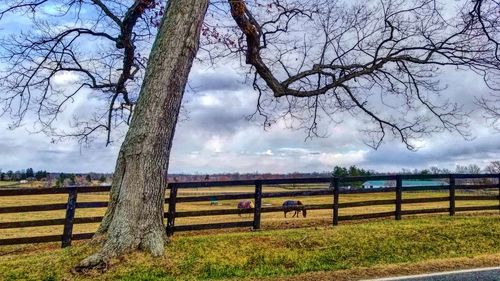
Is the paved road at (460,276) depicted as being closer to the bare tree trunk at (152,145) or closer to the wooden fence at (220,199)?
the bare tree trunk at (152,145)

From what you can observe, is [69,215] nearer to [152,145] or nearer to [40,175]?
[152,145]

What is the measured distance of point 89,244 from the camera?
22.8ft

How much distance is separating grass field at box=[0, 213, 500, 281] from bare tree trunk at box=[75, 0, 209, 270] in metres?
0.38

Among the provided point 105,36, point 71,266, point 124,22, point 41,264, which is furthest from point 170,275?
point 105,36

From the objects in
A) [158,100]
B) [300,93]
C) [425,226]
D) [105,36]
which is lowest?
[425,226]

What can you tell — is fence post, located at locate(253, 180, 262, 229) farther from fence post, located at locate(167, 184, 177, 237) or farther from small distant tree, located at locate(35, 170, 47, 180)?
small distant tree, located at locate(35, 170, 47, 180)

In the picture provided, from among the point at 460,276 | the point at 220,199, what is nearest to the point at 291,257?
the point at 460,276

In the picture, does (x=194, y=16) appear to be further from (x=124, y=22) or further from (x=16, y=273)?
(x=16, y=273)

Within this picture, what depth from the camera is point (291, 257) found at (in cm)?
712

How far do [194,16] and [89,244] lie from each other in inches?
171

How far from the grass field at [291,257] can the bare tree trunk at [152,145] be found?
38 cm

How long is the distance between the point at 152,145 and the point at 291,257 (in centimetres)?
301

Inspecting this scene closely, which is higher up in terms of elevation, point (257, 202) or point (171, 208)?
point (257, 202)

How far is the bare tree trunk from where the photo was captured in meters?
6.88
